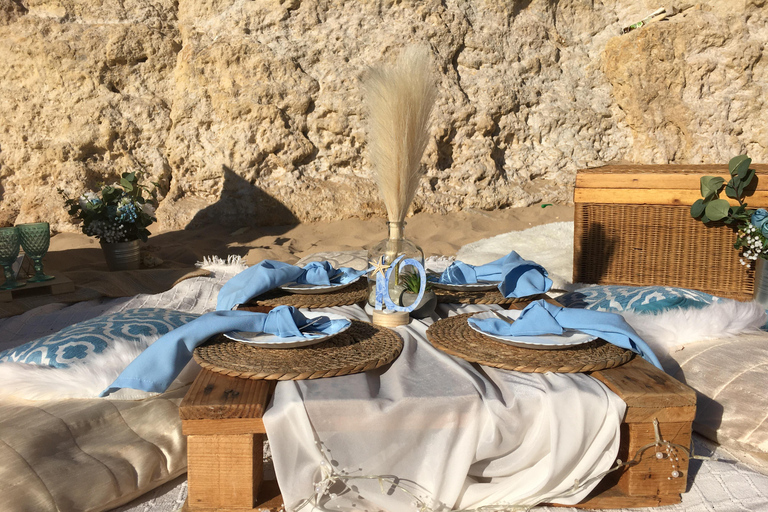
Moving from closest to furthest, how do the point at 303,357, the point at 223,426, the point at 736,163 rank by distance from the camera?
the point at 223,426 < the point at 303,357 < the point at 736,163

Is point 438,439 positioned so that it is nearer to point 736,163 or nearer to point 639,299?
point 639,299

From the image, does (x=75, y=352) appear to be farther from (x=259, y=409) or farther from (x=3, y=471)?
(x=259, y=409)

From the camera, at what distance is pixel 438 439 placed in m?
1.30

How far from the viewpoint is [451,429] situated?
129cm

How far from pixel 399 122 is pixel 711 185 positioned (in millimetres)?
1820

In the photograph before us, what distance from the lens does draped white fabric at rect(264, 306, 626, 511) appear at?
4.18 feet

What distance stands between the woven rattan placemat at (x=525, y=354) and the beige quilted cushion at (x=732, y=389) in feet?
1.59

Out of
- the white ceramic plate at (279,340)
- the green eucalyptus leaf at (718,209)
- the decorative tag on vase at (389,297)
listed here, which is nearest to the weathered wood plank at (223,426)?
the white ceramic plate at (279,340)

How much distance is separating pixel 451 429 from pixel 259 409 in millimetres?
421

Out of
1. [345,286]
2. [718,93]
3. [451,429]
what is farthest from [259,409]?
[718,93]

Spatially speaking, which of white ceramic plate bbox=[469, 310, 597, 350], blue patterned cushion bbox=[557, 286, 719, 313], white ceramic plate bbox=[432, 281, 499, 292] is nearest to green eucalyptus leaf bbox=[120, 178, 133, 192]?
white ceramic plate bbox=[432, 281, 499, 292]

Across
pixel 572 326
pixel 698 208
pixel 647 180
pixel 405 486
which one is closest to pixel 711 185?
pixel 698 208

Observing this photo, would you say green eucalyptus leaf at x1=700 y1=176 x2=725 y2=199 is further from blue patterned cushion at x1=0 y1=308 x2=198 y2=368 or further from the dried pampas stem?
→ blue patterned cushion at x1=0 y1=308 x2=198 y2=368

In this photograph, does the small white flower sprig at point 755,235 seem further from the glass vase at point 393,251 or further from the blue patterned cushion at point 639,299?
the glass vase at point 393,251
